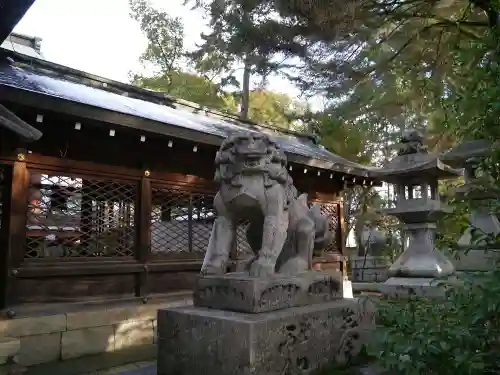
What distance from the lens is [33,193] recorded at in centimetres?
530

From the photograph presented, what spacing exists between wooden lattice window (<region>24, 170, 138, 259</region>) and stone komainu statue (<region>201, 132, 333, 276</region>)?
9.96 ft

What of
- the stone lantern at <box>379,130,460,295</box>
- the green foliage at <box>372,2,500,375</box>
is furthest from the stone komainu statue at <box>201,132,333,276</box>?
the stone lantern at <box>379,130,460,295</box>

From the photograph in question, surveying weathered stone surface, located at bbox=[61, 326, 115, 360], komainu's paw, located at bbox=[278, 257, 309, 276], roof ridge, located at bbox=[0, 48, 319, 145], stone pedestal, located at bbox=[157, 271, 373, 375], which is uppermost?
roof ridge, located at bbox=[0, 48, 319, 145]

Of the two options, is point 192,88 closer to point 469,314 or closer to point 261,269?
point 261,269

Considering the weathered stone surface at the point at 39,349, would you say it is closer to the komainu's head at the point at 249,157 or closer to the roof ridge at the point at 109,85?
the komainu's head at the point at 249,157

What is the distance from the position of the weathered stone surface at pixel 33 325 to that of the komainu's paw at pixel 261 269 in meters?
3.20

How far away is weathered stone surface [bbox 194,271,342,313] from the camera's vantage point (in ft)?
9.43

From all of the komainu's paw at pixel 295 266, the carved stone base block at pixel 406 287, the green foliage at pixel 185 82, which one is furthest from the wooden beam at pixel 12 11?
the green foliage at pixel 185 82

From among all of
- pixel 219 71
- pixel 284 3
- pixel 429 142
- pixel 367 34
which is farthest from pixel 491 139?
pixel 219 71

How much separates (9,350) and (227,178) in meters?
2.96

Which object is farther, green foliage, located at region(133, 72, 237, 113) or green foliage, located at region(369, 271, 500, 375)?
green foliage, located at region(133, 72, 237, 113)

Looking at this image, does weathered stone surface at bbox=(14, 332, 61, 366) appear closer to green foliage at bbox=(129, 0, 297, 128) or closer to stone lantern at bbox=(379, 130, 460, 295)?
stone lantern at bbox=(379, 130, 460, 295)

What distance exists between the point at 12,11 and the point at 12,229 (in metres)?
2.62

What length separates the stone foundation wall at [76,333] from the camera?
4.69m
